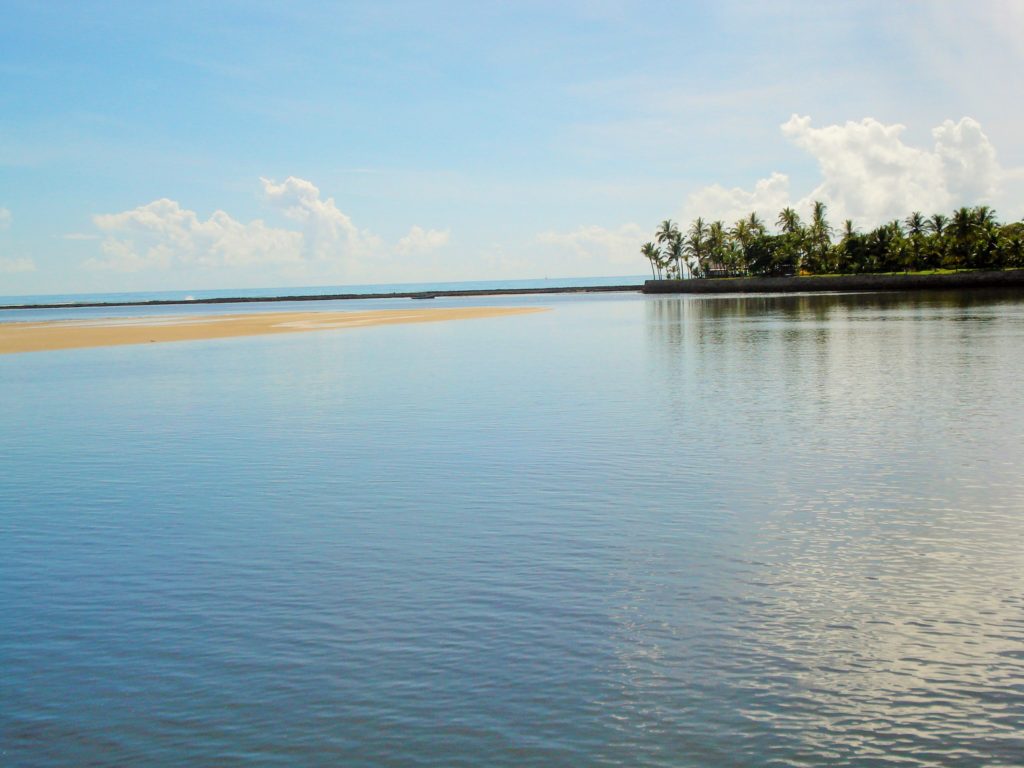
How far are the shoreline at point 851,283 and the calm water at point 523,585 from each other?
403ft

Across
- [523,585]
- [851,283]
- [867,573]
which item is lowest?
[867,573]

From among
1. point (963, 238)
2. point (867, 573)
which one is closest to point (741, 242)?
point (963, 238)

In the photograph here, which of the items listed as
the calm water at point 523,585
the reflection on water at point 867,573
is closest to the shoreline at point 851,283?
the reflection on water at point 867,573

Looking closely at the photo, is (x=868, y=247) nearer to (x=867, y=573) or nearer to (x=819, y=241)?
(x=819, y=241)

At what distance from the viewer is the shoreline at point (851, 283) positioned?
447 feet

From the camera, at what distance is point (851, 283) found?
15175 cm

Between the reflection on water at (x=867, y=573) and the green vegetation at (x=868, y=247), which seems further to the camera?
the green vegetation at (x=868, y=247)

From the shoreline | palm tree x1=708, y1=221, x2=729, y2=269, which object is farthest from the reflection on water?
palm tree x1=708, y1=221, x2=729, y2=269

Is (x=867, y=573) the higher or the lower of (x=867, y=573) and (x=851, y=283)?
the lower

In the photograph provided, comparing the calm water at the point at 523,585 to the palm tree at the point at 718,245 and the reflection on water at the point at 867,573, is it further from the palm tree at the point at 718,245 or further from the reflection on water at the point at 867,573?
the palm tree at the point at 718,245

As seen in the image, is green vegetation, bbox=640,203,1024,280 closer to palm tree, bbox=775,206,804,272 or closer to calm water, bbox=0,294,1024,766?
palm tree, bbox=775,206,804,272

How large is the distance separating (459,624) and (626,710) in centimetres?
274

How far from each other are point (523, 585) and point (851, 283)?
15154cm

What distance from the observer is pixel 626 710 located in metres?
8.38
